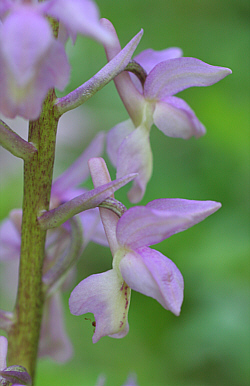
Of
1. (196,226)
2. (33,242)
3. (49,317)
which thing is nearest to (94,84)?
(33,242)

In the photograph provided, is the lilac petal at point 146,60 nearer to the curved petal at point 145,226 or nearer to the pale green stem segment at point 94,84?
the pale green stem segment at point 94,84

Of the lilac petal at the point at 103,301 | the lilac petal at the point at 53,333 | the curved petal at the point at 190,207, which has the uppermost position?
the curved petal at the point at 190,207

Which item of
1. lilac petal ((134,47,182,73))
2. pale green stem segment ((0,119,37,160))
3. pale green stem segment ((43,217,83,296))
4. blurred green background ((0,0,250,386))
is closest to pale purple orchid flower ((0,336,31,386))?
pale green stem segment ((43,217,83,296))

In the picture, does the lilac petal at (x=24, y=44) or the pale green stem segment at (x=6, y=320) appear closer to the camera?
the lilac petal at (x=24, y=44)

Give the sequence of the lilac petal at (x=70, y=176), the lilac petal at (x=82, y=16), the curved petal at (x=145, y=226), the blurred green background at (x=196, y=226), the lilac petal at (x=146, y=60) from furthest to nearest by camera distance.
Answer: the blurred green background at (x=196, y=226), the lilac petal at (x=70, y=176), the lilac petal at (x=146, y=60), the curved petal at (x=145, y=226), the lilac petal at (x=82, y=16)

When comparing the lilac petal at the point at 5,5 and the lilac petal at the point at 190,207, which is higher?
the lilac petal at the point at 5,5

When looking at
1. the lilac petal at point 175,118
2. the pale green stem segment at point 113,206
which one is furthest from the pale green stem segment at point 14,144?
the lilac petal at point 175,118

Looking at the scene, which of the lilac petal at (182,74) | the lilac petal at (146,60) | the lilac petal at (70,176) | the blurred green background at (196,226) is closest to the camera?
the lilac petal at (182,74)

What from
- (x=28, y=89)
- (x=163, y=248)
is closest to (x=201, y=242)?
(x=163, y=248)

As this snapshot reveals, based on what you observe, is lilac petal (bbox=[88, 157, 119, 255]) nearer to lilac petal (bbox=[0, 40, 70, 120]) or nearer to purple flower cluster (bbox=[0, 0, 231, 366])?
purple flower cluster (bbox=[0, 0, 231, 366])
